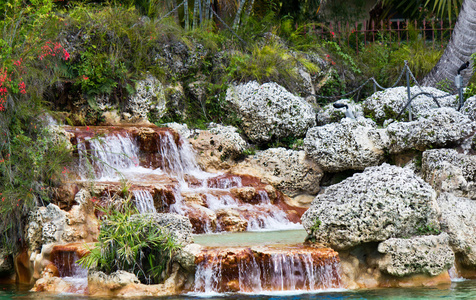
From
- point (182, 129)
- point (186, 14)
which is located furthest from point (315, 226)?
point (186, 14)

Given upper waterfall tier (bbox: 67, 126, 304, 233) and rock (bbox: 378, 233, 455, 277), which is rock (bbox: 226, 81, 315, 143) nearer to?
upper waterfall tier (bbox: 67, 126, 304, 233)

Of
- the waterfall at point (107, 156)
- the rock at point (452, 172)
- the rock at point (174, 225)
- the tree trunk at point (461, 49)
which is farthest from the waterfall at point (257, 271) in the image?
the tree trunk at point (461, 49)

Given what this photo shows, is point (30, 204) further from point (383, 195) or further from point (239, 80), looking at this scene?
point (239, 80)

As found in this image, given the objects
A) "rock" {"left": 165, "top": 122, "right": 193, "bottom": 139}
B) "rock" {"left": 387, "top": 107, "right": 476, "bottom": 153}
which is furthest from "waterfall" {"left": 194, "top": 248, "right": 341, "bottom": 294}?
"rock" {"left": 165, "top": 122, "right": 193, "bottom": 139}

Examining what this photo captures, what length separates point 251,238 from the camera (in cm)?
765

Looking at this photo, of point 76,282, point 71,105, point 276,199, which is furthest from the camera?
point 71,105

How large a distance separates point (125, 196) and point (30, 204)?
1.34m

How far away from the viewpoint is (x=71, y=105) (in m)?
11.5

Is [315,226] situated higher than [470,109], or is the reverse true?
[470,109]

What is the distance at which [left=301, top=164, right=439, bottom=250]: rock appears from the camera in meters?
6.66

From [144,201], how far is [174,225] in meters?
1.87

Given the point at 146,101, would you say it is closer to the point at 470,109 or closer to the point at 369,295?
the point at 470,109

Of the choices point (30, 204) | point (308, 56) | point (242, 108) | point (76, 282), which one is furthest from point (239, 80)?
point (76, 282)

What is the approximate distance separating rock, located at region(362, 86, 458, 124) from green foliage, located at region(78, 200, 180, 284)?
6973mm
